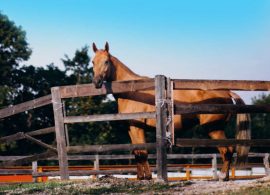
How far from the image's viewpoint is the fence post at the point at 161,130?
8148mm

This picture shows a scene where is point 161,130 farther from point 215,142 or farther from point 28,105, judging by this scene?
point 28,105

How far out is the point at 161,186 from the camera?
24.1ft

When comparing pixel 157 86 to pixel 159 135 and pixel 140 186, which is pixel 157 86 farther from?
pixel 140 186

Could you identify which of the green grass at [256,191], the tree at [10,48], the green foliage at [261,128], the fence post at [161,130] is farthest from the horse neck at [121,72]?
the tree at [10,48]

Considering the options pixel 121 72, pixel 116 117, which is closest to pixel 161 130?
pixel 116 117

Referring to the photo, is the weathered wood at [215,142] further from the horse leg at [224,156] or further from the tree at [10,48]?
the tree at [10,48]

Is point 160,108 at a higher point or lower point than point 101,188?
higher

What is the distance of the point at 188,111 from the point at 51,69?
43.3 meters

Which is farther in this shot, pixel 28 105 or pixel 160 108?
pixel 28 105

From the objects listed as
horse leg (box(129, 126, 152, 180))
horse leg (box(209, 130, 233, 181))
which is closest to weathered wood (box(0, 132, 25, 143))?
horse leg (box(129, 126, 152, 180))

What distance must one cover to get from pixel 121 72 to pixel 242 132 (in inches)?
113

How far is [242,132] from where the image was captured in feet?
33.9

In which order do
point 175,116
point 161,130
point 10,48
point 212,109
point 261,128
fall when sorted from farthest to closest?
1. point 261,128
2. point 10,48
3. point 175,116
4. point 212,109
5. point 161,130

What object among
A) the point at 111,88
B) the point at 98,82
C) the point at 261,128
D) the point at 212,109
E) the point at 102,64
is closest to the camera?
the point at 212,109
